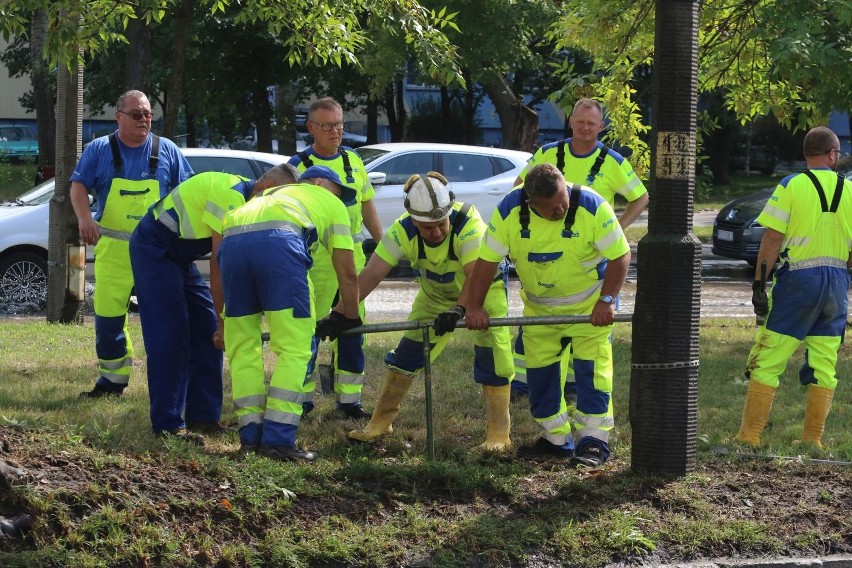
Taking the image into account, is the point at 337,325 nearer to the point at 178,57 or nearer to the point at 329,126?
the point at 329,126

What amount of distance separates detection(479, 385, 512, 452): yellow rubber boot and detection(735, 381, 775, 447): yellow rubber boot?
1.45 metres

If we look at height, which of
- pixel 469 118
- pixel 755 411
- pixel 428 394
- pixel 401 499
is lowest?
pixel 401 499

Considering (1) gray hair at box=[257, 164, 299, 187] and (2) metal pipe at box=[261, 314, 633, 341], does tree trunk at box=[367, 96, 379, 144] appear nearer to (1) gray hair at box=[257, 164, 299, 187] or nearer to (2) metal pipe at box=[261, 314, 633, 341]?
(1) gray hair at box=[257, 164, 299, 187]

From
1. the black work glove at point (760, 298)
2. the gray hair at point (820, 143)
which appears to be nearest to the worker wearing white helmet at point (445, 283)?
the black work glove at point (760, 298)

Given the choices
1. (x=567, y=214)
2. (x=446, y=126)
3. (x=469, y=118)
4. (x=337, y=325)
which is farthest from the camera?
(x=446, y=126)

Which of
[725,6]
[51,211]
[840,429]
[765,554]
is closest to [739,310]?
[725,6]

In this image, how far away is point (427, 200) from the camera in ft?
21.2

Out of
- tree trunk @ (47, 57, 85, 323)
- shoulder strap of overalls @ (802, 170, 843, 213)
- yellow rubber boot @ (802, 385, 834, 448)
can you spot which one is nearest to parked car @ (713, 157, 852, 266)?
tree trunk @ (47, 57, 85, 323)

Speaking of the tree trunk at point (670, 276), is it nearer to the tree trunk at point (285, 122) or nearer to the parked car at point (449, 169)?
the parked car at point (449, 169)

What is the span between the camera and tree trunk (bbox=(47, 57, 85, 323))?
11.0 m

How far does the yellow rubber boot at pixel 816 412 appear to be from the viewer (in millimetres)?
7156

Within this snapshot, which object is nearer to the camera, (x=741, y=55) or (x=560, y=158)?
(x=560, y=158)

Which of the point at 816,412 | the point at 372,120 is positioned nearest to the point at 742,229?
the point at 816,412

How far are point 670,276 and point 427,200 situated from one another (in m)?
1.40
